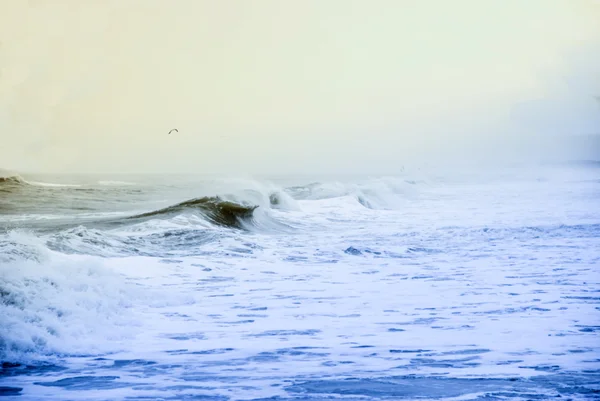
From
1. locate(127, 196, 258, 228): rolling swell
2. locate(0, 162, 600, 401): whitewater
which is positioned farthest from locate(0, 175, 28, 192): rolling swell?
locate(0, 162, 600, 401): whitewater

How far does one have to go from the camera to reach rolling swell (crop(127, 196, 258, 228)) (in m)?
7.85

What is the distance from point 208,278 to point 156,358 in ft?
5.89

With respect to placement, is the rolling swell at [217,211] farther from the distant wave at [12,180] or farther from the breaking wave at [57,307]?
the distant wave at [12,180]

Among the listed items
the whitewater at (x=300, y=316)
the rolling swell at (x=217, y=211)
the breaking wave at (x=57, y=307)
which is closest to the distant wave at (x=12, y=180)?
the rolling swell at (x=217, y=211)

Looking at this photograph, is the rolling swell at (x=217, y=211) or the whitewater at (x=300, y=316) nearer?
the whitewater at (x=300, y=316)

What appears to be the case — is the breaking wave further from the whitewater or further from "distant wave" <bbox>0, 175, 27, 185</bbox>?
"distant wave" <bbox>0, 175, 27, 185</bbox>

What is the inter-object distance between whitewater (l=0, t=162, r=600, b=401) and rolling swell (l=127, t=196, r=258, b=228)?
105 centimetres

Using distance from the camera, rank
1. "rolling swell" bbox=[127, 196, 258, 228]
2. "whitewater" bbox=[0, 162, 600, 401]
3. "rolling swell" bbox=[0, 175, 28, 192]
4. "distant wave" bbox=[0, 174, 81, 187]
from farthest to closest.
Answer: "distant wave" bbox=[0, 174, 81, 187] → "rolling swell" bbox=[0, 175, 28, 192] → "rolling swell" bbox=[127, 196, 258, 228] → "whitewater" bbox=[0, 162, 600, 401]

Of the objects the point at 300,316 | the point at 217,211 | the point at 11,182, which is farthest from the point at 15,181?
the point at 300,316

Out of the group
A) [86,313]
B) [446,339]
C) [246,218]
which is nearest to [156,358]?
[86,313]

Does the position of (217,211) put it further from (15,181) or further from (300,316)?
(15,181)

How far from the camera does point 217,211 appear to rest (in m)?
8.30

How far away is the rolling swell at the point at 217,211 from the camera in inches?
309

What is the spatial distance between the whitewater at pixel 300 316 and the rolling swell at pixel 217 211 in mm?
1047
